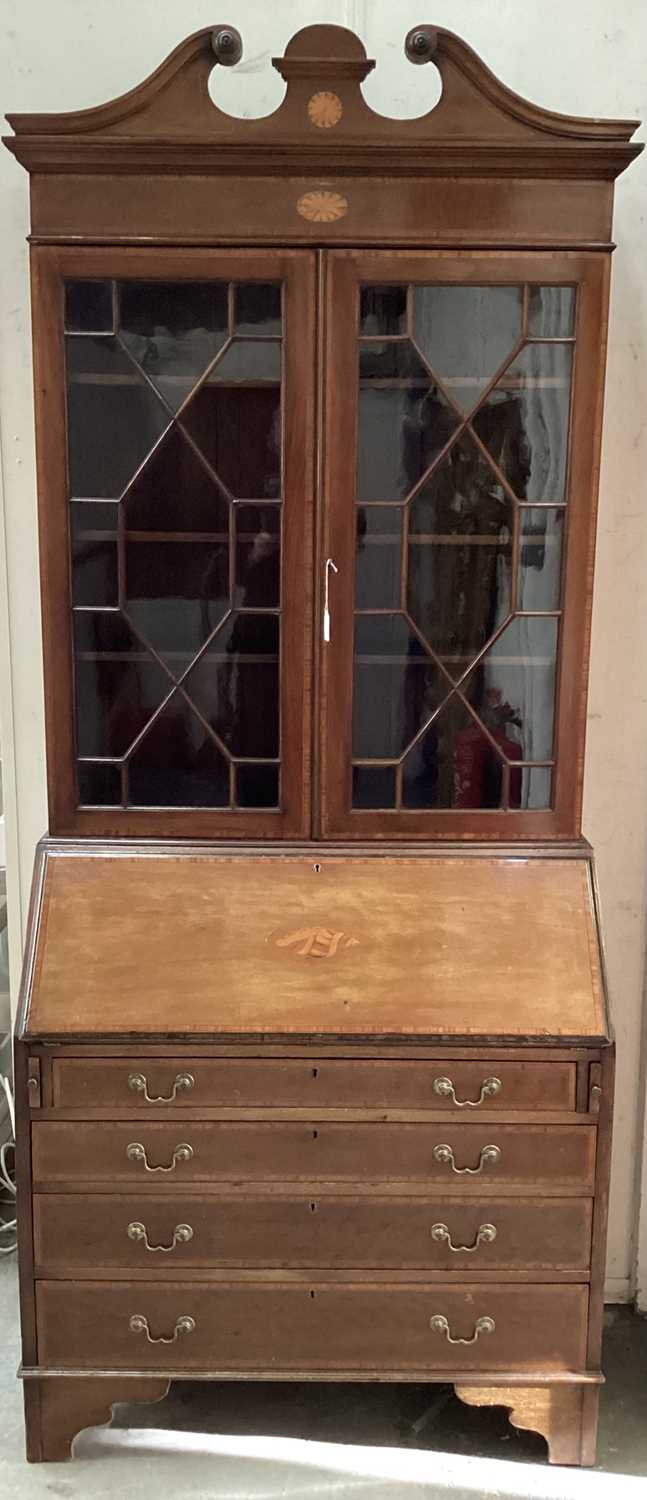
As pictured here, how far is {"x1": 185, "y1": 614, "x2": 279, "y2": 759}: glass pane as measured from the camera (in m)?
1.83

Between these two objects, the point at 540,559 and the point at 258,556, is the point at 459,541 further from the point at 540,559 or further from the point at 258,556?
the point at 258,556

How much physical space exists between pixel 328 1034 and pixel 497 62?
70.1 inches

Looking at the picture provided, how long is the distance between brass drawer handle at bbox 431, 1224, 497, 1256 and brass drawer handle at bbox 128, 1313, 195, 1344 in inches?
16.9

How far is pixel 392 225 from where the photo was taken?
1.70 metres

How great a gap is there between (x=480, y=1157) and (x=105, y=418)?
1330 mm

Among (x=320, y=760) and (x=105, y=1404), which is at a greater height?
(x=320, y=760)

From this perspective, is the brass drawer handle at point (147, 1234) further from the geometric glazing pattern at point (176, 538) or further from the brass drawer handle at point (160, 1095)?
the geometric glazing pattern at point (176, 538)

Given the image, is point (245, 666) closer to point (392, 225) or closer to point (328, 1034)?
point (328, 1034)

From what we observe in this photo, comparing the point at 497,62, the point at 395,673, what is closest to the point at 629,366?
the point at 497,62

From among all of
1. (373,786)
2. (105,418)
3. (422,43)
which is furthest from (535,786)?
(422,43)

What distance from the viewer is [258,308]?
1.73 metres

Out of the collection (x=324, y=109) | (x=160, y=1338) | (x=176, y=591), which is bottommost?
(x=160, y=1338)

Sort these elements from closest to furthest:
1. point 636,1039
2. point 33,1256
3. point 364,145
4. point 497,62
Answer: point 364,145 → point 33,1256 → point 497,62 → point 636,1039

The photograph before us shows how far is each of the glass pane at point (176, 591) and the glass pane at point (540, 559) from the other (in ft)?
1.60
